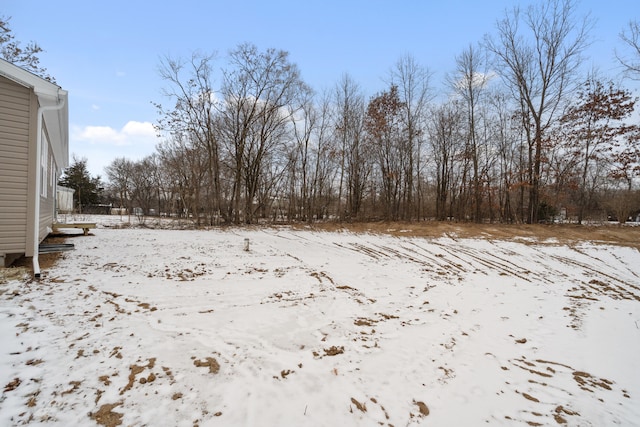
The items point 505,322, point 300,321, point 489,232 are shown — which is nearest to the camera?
point 300,321

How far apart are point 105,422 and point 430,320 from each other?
3845 mm

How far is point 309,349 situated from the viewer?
3.19 metres

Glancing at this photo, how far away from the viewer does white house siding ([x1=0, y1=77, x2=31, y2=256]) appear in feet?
18.0

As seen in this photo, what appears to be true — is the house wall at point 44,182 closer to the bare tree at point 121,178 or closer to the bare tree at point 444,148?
the bare tree at point 444,148

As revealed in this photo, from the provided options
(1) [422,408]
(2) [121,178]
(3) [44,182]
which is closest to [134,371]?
(1) [422,408]

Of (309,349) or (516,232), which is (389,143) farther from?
(309,349)

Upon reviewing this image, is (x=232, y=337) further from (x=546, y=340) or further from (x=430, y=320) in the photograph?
(x=546, y=340)

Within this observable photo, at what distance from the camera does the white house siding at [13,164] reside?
18.0 feet

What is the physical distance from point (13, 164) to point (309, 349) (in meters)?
6.85

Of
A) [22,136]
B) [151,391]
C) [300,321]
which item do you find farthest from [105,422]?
[22,136]

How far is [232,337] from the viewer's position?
11.0 feet

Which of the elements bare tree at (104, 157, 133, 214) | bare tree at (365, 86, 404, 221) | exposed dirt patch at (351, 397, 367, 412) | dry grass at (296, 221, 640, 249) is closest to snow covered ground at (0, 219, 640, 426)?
exposed dirt patch at (351, 397, 367, 412)

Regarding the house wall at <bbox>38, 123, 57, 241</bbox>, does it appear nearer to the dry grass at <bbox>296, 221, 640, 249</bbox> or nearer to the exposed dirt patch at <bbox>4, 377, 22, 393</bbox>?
the exposed dirt patch at <bbox>4, 377, 22, 393</bbox>

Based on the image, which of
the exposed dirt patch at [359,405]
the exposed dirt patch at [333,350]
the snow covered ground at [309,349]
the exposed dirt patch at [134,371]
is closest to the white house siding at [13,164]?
the snow covered ground at [309,349]
